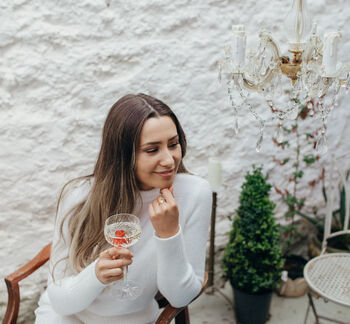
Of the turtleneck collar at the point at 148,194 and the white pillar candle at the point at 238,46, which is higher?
the white pillar candle at the point at 238,46

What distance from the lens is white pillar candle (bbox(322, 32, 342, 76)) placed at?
1327mm

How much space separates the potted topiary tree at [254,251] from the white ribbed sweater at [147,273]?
35.1 inches

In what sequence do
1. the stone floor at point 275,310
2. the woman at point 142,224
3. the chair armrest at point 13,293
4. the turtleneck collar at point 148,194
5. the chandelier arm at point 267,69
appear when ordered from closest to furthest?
the chandelier arm at point 267,69 → the woman at point 142,224 → the turtleneck collar at point 148,194 → the chair armrest at point 13,293 → the stone floor at point 275,310

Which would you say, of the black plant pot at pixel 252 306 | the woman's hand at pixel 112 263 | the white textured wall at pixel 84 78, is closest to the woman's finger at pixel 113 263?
the woman's hand at pixel 112 263

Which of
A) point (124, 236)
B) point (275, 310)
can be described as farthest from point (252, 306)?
point (124, 236)

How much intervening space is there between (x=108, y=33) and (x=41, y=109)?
1.92 feet

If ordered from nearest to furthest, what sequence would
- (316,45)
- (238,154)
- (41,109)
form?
(316,45), (41,109), (238,154)

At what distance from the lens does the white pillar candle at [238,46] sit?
142 centimetres

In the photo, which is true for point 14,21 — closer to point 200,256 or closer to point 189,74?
point 189,74

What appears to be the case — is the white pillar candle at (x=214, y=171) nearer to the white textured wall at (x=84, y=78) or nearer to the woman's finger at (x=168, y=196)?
the white textured wall at (x=84, y=78)

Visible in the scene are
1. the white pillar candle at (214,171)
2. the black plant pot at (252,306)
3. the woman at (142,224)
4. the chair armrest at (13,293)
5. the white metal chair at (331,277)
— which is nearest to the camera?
the woman at (142,224)

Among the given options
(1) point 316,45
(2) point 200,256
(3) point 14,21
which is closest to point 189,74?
(3) point 14,21

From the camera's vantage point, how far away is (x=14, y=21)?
2.43 metres

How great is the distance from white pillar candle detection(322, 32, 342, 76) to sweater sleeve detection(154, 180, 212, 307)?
2.72 ft
